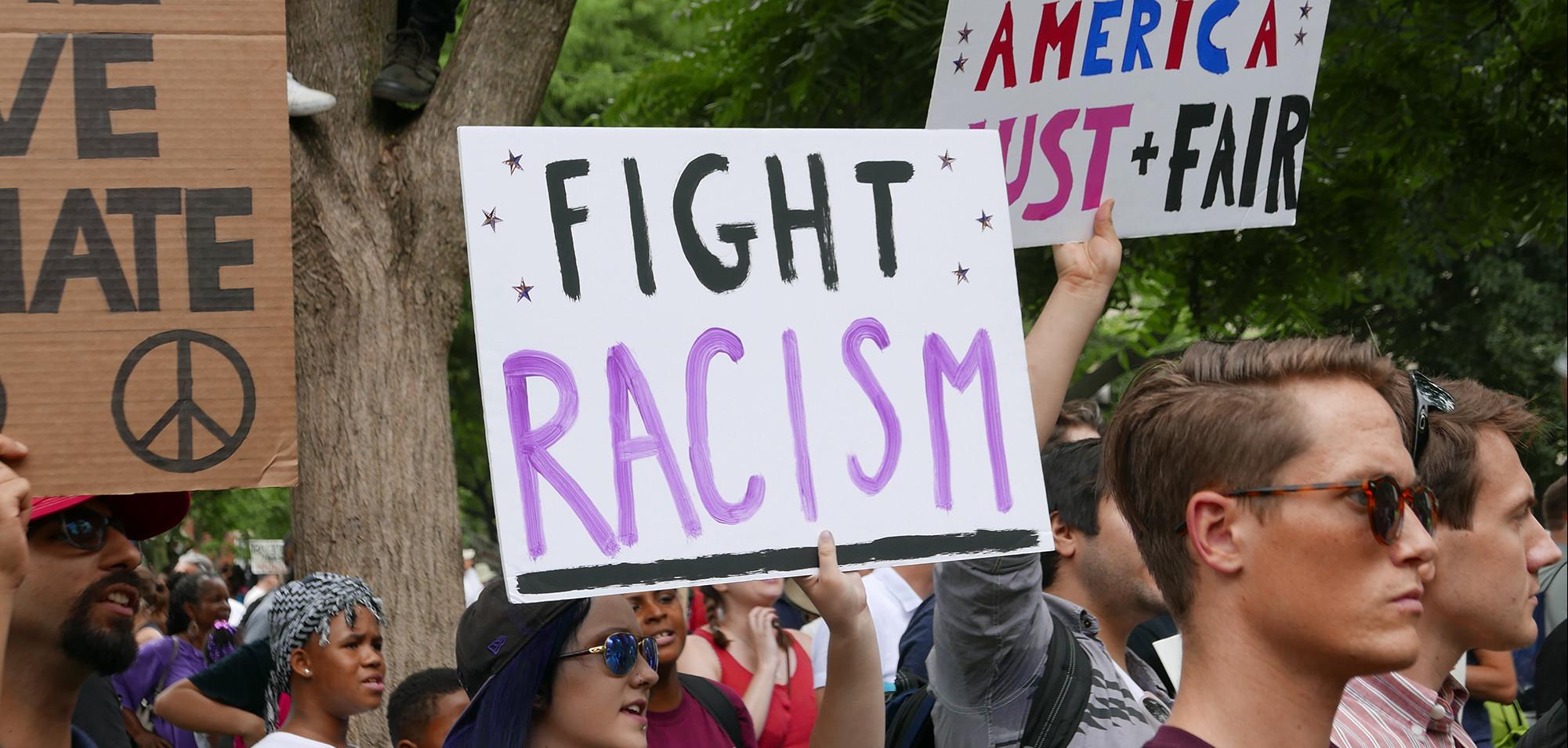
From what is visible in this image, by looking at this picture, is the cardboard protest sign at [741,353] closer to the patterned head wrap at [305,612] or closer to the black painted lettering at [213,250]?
the black painted lettering at [213,250]

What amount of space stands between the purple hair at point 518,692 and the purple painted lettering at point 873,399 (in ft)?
2.87

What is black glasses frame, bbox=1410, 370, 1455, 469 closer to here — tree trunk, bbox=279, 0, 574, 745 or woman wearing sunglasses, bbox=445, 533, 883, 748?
woman wearing sunglasses, bbox=445, 533, 883, 748

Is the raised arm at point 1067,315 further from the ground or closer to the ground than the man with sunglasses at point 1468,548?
further from the ground

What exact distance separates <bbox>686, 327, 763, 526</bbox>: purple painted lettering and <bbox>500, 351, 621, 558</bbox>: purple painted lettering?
179mm

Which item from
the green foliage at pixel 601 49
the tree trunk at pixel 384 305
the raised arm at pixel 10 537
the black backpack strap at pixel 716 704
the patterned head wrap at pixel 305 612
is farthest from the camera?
the green foliage at pixel 601 49

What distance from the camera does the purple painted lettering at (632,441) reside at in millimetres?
2562

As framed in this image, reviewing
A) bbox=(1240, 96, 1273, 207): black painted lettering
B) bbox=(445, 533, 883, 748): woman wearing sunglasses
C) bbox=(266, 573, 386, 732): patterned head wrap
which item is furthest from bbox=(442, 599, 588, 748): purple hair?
bbox=(1240, 96, 1273, 207): black painted lettering

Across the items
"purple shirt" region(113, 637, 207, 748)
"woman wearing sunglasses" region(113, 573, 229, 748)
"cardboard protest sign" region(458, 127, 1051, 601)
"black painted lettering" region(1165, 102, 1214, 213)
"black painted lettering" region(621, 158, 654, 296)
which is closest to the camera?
"cardboard protest sign" region(458, 127, 1051, 601)

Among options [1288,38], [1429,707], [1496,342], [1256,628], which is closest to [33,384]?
[1256,628]

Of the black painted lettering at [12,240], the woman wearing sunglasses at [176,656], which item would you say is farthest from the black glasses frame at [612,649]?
the woman wearing sunglasses at [176,656]

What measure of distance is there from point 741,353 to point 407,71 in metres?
3.49

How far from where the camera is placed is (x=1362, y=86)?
787 centimetres

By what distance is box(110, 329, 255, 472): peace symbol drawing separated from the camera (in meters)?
2.45

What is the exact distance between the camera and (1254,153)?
365cm
